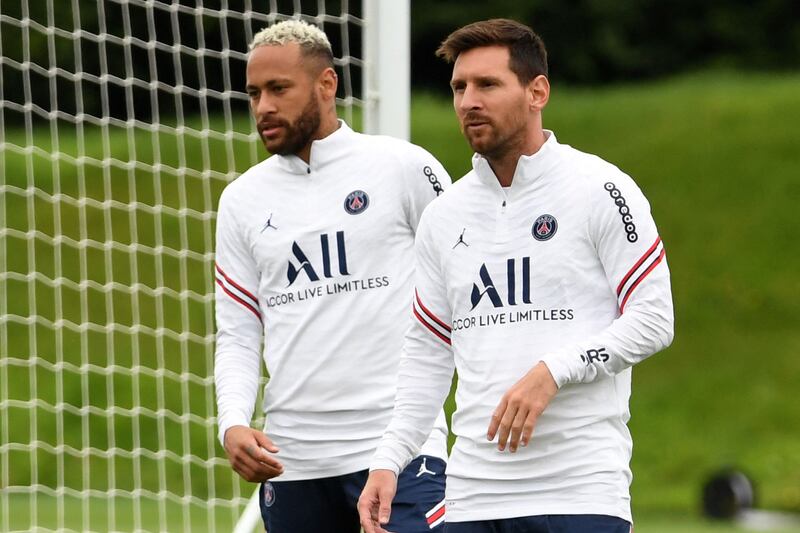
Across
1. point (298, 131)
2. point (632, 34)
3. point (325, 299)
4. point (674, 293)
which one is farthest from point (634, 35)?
point (325, 299)

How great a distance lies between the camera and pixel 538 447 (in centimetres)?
337

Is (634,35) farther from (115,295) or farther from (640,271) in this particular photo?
(640,271)

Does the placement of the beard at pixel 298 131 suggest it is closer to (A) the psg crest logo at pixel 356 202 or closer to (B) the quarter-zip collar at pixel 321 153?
(B) the quarter-zip collar at pixel 321 153

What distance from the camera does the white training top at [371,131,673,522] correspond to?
131 inches

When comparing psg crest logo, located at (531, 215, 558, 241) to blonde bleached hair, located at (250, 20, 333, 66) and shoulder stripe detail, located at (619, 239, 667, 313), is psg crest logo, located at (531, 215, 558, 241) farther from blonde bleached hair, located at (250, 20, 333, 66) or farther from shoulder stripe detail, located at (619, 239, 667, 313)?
blonde bleached hair, located at (250, 20, 333, 66)

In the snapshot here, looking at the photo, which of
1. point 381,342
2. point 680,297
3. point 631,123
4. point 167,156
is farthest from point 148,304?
point 381,342

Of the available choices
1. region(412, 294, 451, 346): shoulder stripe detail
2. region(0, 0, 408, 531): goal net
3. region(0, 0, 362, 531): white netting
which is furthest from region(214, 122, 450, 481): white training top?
region(0, 0, 362, 531): white netting

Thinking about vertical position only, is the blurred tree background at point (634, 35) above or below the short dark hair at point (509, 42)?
above

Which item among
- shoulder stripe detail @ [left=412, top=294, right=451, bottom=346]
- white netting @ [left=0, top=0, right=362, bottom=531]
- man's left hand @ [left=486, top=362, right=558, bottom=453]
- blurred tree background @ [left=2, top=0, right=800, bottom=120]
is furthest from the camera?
blurred tree background @ [left=2, top=0, right=800, bottom=120]

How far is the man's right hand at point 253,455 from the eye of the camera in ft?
12.7

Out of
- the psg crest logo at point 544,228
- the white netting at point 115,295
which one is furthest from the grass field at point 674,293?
the psg crest logo at point 544,228

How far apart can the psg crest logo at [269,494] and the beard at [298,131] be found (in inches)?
37.9

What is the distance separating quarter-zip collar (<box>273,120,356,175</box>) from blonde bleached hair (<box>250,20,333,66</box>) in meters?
0.22

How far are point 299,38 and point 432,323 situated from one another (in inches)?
42.4
